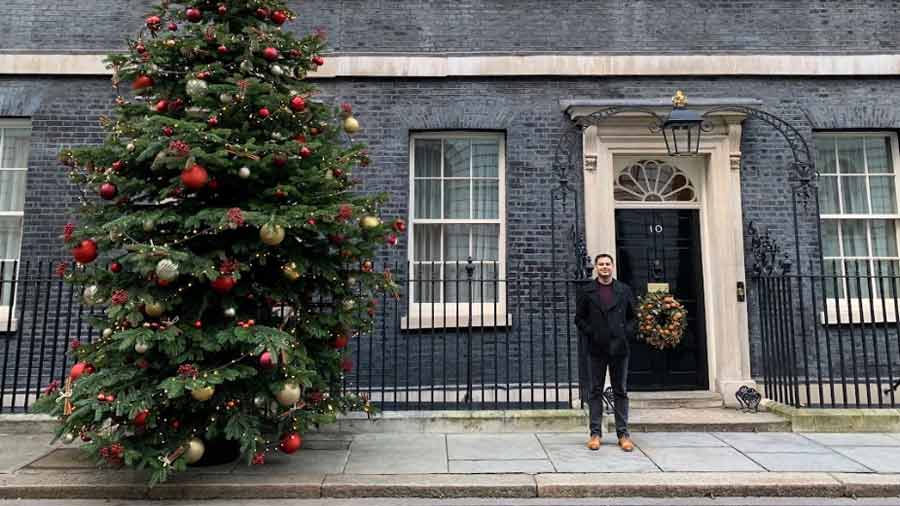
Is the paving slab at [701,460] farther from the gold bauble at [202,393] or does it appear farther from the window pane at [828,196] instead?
the window pane at [828,196]

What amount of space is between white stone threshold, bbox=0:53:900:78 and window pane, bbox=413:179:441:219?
1.43 metres

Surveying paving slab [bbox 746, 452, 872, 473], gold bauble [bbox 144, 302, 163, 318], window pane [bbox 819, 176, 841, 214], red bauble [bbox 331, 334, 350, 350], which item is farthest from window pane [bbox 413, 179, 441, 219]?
window pane [bbox 819, 176, 841, 214]

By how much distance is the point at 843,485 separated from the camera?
A: 15.4 ft

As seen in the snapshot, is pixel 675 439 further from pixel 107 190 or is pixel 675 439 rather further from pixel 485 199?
pixel 107 190

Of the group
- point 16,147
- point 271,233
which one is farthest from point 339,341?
point 16,147

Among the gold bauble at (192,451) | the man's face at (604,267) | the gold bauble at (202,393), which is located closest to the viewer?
the gold bauble at (202,393)

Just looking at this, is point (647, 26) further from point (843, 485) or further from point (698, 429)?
point (843, 485)

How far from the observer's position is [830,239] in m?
8.00

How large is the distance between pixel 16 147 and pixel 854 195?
11.4 m

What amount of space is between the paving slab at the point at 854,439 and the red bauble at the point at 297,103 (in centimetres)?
597

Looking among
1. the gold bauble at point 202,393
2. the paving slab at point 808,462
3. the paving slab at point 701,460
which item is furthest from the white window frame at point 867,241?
the gold bauble at point 202,393

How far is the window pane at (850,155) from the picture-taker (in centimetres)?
814

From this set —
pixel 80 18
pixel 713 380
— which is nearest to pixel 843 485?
pixel 713 380

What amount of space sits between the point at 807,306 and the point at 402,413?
17.5 ft
